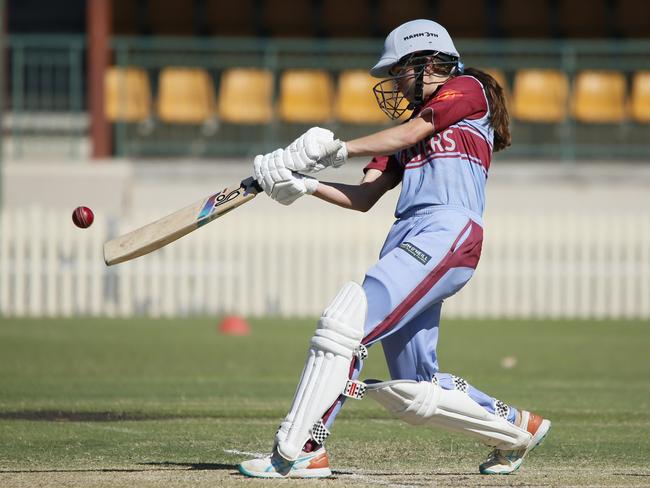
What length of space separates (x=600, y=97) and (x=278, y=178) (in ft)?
50.3

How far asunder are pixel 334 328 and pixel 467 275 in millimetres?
645

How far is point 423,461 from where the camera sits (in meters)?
6.03

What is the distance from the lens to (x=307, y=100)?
64.2 ft

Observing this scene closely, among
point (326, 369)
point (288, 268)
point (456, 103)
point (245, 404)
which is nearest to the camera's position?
point (326, 369)

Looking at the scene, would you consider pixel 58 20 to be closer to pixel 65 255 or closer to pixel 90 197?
pixel 90 197

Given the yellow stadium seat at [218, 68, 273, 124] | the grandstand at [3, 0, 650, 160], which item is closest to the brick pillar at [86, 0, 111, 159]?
the grandstand at [3, 0, 650, 160]

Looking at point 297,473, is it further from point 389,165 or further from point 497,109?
point 497,109

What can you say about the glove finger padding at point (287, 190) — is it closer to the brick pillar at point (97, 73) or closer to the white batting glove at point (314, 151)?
the white batting glove at point (314, 151)

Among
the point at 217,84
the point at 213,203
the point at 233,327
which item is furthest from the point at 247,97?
the point at 213,203

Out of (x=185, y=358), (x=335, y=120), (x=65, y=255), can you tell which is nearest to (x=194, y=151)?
(x=335, y=120)

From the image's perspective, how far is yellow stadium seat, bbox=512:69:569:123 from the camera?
19.5 meters

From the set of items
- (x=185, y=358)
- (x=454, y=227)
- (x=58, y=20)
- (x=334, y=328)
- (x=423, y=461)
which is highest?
(x=58, y=20)

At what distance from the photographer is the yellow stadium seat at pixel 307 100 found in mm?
19531

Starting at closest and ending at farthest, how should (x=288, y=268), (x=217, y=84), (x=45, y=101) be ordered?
1. (x=288, y=268)
2. (x=45, y=101)
3. (x=217, y=84)
